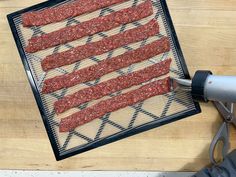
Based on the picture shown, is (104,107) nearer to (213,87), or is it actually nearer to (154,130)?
(154,130)

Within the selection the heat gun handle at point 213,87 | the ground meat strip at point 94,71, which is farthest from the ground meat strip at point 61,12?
the heat gun handle at point 213,87

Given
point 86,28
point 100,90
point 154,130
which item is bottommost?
point 154,130

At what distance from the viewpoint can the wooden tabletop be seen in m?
1.04

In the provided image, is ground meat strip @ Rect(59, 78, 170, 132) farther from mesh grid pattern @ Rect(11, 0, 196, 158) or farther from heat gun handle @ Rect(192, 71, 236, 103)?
heat gun handle @ Rect(192, 71, 236, 103)

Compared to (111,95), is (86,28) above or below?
above

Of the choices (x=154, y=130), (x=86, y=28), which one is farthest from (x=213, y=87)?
(x=86, y=28)

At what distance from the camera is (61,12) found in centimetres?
103

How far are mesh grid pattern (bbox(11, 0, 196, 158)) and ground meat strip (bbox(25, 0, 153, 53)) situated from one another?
1 cm

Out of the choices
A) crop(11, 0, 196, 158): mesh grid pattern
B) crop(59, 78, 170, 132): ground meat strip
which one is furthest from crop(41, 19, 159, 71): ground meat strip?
crop(59, 78, 170, 132): ground meat strip

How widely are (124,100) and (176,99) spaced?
0.44ft

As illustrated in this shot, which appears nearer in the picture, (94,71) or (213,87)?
(213,87)

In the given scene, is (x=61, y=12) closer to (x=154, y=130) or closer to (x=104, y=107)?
(x=104, y=107)

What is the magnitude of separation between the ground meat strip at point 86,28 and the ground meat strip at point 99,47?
0.09ft

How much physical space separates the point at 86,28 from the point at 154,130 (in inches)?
12.2
